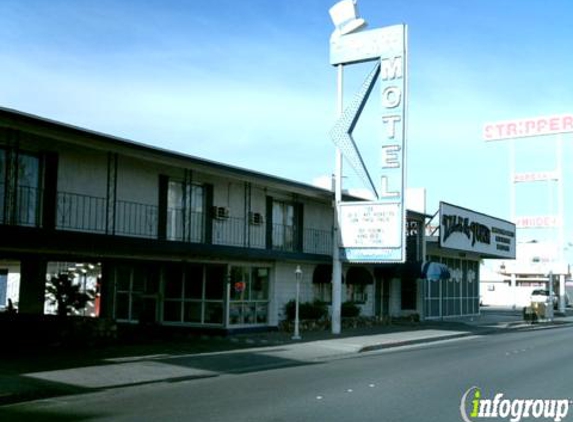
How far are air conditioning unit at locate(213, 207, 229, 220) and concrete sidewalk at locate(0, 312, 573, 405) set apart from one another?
159 inches

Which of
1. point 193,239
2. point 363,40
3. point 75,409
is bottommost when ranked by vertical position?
point 75,409

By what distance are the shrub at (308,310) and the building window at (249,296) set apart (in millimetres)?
1004

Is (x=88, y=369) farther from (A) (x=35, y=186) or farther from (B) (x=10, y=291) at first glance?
(B) (x=10, y=291)

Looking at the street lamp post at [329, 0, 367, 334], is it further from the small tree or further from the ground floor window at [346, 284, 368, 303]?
the small tree

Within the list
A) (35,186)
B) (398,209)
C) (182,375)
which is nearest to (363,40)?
(398,209)

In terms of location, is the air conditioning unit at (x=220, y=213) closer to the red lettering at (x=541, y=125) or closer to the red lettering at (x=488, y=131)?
the red lettering at (x=541, y=125)

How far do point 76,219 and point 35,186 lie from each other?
4.79 feet

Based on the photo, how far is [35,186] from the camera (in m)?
19.3

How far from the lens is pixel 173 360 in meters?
17.0

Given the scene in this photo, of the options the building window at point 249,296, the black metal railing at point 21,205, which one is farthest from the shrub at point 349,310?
the black metal railing at point 21,205

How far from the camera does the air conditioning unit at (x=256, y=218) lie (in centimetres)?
2639

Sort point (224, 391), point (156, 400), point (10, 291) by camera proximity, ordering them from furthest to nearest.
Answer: point (10, 291) → point (224, 391) → point (156, 400)

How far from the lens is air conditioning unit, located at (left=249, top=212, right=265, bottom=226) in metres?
26.4

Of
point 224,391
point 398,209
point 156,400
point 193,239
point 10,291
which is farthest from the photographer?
point 10,291
